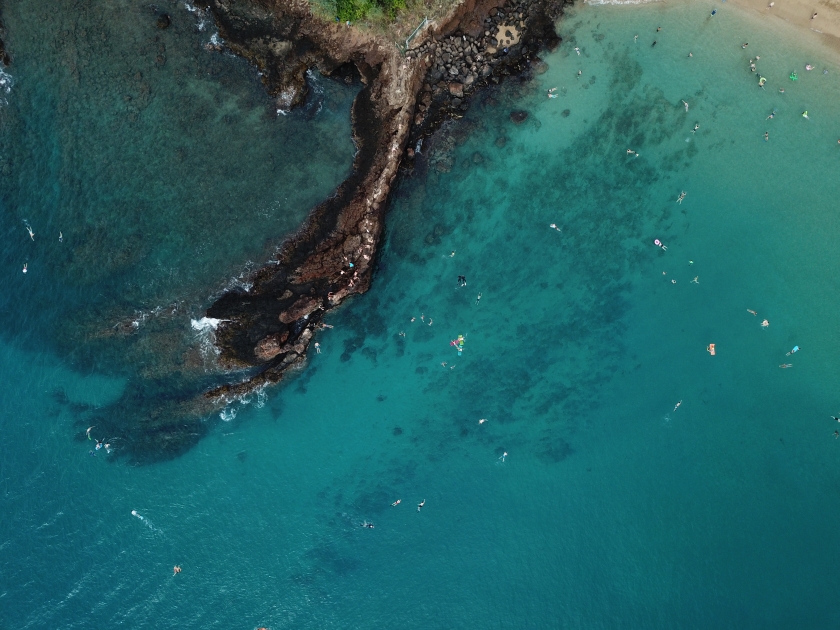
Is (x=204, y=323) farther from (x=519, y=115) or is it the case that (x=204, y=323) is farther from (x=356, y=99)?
(x=519, y=115)

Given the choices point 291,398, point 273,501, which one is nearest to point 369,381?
point 291,398

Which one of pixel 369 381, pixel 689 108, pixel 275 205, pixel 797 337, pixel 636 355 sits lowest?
pixel 369 381

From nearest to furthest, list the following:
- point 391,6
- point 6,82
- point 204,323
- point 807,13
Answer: point 391,6, point 807,13, point 6,82, point 204,323

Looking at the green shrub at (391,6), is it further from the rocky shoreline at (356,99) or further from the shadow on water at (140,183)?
the shadow on water at (140,183)

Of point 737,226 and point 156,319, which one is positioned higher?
point 737,226

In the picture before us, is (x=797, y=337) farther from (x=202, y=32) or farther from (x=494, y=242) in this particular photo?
(x=202, y=32)

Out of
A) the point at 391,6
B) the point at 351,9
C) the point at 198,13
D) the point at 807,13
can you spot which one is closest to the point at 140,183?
the point at 198,13

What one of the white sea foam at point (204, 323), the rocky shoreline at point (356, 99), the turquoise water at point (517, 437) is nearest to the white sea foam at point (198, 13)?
the rocky shoreline at point (356, 99)
